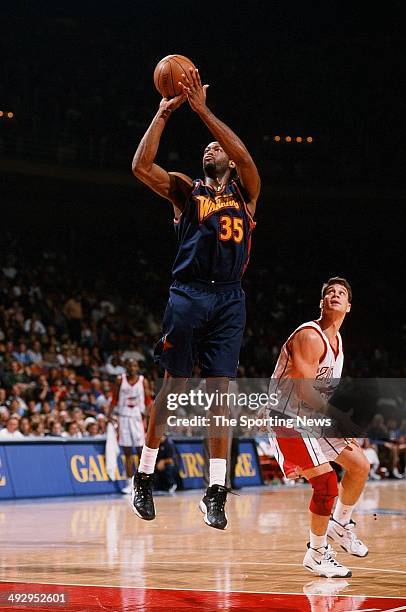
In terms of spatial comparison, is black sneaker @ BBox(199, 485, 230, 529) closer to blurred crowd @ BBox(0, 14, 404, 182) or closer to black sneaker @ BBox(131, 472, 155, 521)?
black sneaker @ BBox(131, 472, 155, 521)

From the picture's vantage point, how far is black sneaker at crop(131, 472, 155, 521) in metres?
6.21

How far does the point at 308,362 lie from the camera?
6941 millimetres

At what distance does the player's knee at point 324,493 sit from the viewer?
6855 mm

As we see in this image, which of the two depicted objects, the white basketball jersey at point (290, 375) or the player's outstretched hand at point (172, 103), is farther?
the white basketball jersey at point (290, 375)

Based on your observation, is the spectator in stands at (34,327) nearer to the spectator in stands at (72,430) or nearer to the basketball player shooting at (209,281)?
the spectator in stands at (72,430)

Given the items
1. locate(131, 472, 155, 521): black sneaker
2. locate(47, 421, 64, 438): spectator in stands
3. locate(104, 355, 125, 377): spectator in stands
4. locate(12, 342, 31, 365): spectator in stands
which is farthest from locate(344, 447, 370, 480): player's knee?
locate(104, 355, 125, 377): spectator in stands

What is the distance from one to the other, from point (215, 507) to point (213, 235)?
163cm

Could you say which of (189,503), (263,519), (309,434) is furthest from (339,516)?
(189,503)

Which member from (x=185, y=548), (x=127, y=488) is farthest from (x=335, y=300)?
(x=127, y=488)

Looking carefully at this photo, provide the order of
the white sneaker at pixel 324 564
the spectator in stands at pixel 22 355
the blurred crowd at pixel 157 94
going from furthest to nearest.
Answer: the blurred crowd at pixel 157 94 < the spectator in stands at pixel 22 355 < the white sneaker at pixel 324 564

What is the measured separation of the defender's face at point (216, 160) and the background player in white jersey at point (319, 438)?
54.3 inches

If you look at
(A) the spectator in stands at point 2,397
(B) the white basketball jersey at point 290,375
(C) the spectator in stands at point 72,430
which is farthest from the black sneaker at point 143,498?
(C) the spectator in stands at point 72,430

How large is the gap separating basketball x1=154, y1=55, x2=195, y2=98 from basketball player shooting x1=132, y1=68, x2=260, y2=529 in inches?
5.0

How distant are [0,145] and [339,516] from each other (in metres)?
16.1
